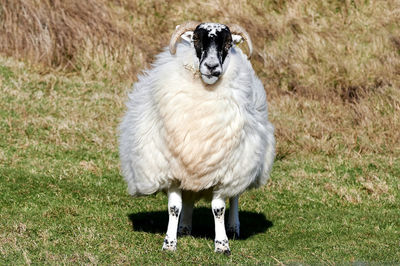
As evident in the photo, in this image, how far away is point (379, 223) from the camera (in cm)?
958

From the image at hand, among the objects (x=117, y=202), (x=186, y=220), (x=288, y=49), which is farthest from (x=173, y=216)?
(x=288, y=49)

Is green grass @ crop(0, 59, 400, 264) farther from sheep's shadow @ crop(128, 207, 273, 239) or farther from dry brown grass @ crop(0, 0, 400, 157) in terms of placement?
dry brown grass @ crop(0, 0, 400, 157)

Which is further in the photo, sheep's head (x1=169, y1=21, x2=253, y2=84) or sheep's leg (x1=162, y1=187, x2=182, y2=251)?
sheep's leg (x1=162, y1=187, x2=182, y2=251)

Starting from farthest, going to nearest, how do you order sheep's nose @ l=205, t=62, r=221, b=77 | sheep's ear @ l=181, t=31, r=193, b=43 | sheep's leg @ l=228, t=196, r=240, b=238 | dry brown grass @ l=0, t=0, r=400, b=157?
dry brown grass @ l=0, t=0, r=400, b=157 < sheep's leg @ l=228, t=196, r=240, b=238 < sheep's ear @ l=181, t=31, r=193, b=43 < sheep's nose @ l=205, t=62, r=221, b=77

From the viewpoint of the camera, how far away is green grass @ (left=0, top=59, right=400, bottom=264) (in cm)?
752

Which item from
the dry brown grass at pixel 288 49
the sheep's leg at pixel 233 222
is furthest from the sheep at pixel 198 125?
the dry brown grass at pixel 288 49

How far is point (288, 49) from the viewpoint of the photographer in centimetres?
1859

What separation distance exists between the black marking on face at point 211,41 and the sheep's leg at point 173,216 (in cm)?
147

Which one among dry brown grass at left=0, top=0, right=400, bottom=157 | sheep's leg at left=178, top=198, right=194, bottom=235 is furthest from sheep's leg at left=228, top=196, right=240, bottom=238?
dry brown grass at left=0, top=0, right=400, bottom=157

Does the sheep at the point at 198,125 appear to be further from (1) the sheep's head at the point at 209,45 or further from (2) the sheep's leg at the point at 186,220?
(2) the sheep's leg at the point at 186,220

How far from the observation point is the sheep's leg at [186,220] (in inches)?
340

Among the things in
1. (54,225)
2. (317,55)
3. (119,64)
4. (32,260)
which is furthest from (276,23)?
(32,260)

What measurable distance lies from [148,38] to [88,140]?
263 inches

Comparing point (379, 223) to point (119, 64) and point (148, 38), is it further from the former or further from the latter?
point (148, 38)
